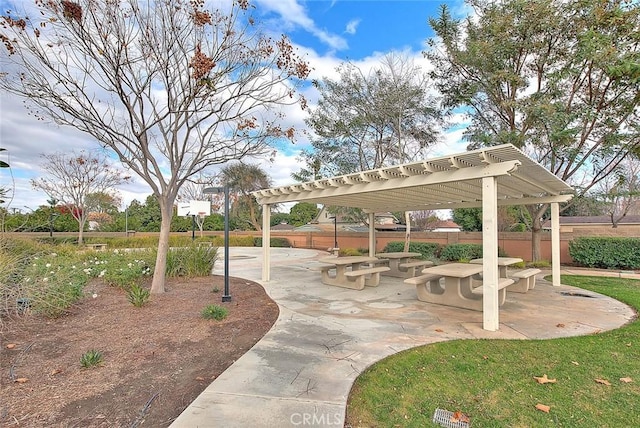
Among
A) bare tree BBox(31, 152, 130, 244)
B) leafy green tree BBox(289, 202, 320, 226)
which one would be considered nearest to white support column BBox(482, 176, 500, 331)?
bare tree BBox(31, 152, 130, 244)

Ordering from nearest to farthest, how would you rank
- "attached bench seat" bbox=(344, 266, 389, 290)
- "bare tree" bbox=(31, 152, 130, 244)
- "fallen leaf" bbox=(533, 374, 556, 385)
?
"fallen leaf" bbox=(533, 374, 556, 385)
"attached bench seat" bbox=(344, 266, 389, 290)
"bare tree" bbox=(31, 152, 130, 244)

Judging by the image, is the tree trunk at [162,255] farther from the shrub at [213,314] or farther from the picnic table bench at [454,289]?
the picnic table bench at [454,289]

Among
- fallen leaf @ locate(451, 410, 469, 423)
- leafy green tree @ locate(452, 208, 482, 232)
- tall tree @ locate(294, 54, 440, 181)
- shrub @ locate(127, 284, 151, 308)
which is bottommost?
fallen leaf @ locate(451, 410, 469, 423)

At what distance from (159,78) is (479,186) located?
6492mm

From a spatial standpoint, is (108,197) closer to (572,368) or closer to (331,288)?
(331,288)

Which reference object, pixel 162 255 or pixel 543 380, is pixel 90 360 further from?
pixel 543 380

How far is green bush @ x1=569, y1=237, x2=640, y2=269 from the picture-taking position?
9.49 metres

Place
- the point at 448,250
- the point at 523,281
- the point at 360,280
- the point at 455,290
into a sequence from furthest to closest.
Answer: the point at 448,250 → the point at 360,280 → the point at 523,281 → the point at 455,290

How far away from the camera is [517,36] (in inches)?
363

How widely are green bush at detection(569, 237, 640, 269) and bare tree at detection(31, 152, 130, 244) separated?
2105 centimetres

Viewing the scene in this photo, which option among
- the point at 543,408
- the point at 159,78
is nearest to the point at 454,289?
the point at 543,408

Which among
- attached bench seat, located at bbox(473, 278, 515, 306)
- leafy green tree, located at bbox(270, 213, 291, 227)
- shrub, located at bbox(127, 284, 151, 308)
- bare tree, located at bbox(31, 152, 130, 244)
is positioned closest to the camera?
attached bench seat, located at bbox(473, 278, 515, 306)

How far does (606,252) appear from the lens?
990cm

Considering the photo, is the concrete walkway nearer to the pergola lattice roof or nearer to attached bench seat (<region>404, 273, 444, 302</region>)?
attached bench seat (<region>404, 273, 444, 302</region>)
